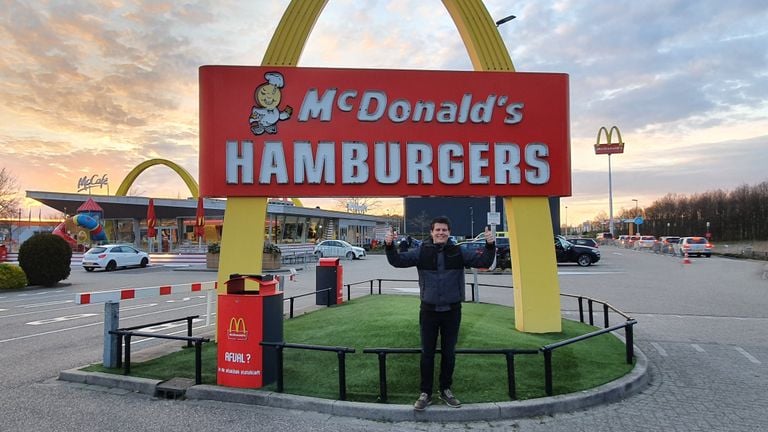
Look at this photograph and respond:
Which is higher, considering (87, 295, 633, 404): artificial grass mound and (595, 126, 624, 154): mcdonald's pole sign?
(595, 126, 624, 154): mcdonald's pole sign

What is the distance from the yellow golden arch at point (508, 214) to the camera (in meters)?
7.86

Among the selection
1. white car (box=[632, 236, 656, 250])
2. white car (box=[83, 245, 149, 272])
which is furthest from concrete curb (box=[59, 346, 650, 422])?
white car (box=[632, 236, 656, 250])

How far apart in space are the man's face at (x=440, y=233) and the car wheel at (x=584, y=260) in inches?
971

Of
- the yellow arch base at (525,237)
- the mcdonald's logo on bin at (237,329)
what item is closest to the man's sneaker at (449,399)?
the mcdonald's logo on bin at (237,329)

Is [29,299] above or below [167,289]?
below

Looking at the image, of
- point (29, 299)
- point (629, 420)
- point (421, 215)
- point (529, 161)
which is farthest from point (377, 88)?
point (421, 215)

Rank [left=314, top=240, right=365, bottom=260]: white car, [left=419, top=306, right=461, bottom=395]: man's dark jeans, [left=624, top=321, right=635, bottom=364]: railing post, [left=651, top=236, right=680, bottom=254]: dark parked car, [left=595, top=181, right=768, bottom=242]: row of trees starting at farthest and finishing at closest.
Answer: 1. [left=595, top=181, right=768, bottom=242]: row of trees
2. [left=651, top=236, right=680, bottom=254]: dark parked car
3. [left=314, top=240, right=365, bottom=260]: white car
4. [left=624, top=321, right=635, bottom=364]: railing post
5. [left=419, top=306, right=461, bottom=395]: man's dark jeans

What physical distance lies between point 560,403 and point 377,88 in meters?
5.54

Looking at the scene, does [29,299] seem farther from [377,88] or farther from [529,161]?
[529,161]

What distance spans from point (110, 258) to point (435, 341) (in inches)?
1095

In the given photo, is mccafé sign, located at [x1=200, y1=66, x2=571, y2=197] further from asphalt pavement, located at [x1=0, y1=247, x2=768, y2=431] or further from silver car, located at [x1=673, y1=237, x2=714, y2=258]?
silver car, located at [x1=673, y1=237, x2=714, y2=258]

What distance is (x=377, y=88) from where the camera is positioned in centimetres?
820

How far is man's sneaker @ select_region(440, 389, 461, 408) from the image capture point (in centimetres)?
486

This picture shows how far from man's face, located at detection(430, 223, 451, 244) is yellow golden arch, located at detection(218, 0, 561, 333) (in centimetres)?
365
